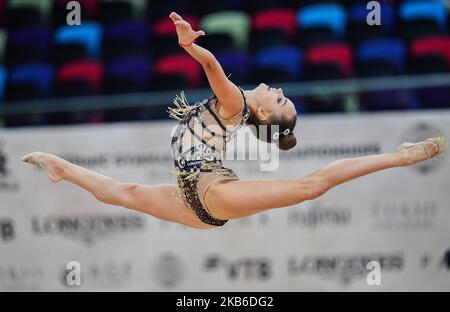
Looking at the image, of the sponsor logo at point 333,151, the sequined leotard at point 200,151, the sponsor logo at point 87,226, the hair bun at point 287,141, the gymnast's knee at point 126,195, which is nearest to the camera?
the sequined leotard at point 200,151

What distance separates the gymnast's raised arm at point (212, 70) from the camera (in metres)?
3.49

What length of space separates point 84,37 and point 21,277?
1860 millimetres

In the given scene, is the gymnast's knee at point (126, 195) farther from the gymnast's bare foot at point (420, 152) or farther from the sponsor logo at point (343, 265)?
the sponsor logo at point (343, 265)

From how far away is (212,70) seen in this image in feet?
11.8

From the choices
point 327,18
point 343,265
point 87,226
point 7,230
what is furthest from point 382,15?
point 7,230

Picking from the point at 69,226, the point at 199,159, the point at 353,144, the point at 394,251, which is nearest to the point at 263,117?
the point at 199,159

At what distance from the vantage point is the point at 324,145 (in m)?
5.56

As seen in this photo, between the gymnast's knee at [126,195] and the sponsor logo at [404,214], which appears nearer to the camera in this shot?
the gymnast's knee at [126,195]

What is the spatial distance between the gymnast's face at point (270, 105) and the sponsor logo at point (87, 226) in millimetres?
2051

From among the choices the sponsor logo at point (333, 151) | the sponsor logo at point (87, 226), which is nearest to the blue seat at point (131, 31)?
the sponsor logo at point (87, 226)

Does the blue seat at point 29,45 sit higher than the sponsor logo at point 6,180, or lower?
higher

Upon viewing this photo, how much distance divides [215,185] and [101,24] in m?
2.84

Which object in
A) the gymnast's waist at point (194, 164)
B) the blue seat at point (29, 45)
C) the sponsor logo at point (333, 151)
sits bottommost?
the gymnast's waist at point (194, 164)

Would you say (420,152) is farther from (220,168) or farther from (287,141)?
(220,168)
